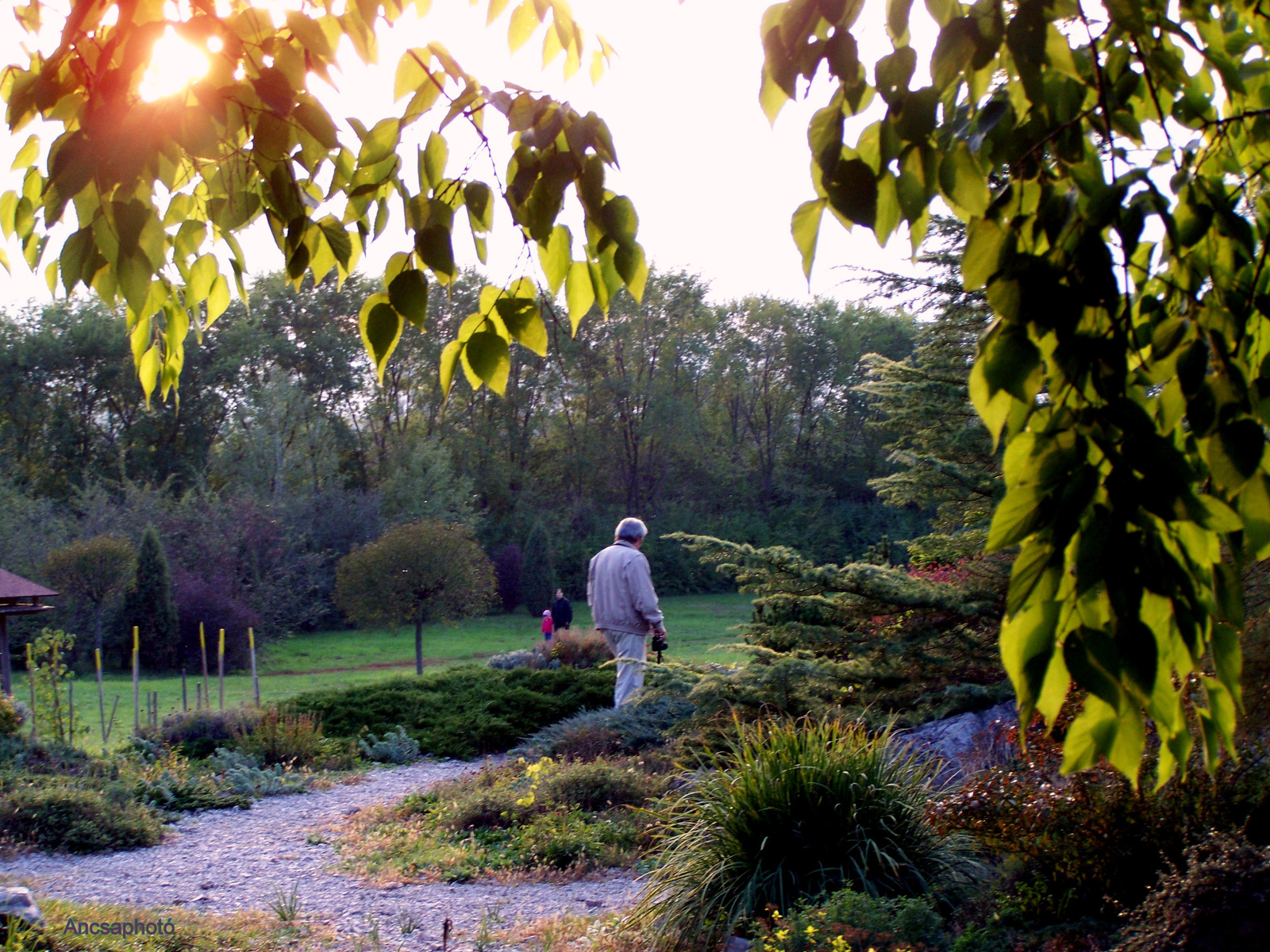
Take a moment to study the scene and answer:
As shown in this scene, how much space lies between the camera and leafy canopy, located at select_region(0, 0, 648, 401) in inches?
61.1

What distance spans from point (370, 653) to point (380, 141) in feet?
77.6

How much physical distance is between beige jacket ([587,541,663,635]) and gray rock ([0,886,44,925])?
16.6ft

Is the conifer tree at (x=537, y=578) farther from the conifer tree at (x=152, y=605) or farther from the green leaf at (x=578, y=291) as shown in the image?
the green leaf at (x=578, y=291)

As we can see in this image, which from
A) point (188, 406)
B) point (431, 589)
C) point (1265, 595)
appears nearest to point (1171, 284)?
point (1265, 595)

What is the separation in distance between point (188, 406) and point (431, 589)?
17115 mm

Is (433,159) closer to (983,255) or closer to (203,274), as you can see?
(203,274)

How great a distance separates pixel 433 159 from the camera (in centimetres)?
183

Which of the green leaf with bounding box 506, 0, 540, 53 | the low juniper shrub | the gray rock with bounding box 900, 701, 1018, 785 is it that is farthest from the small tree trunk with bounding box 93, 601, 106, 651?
the green leaf with bounding box 506, 0, 540, 53

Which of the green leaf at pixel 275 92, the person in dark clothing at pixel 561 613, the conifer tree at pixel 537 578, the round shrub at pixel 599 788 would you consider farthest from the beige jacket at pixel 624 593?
the conifer tree at pixel 537 578

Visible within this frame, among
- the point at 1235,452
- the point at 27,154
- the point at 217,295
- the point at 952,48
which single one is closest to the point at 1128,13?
the point at 952,48

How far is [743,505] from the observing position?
Answer: 37875mm

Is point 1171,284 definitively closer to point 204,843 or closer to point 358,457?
point 204,843

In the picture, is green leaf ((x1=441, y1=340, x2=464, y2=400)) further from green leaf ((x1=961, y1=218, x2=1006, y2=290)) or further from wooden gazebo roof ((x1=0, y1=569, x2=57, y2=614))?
wooden gazebo roof ((x1=0, y1=569, x2=57, y2=614))

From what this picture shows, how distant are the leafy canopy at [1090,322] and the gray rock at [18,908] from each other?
3.82 metres
